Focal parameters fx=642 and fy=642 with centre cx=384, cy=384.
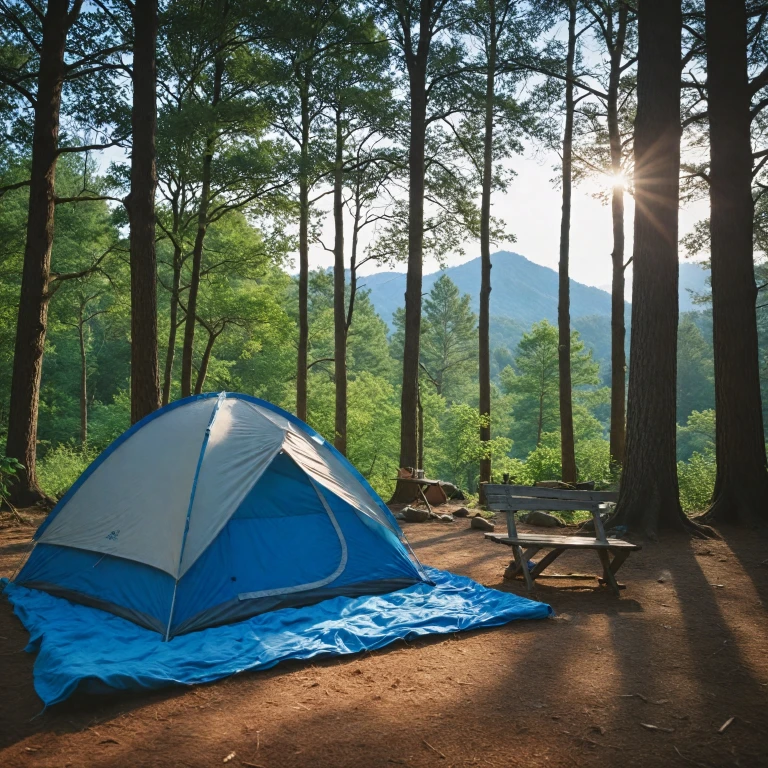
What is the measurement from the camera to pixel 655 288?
8.36m

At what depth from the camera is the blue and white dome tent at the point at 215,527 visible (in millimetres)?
4770

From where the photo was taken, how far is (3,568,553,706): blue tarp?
3639 millimetres

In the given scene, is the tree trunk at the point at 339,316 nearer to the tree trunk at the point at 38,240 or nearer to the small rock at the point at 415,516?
the small rock at the point at 415,516

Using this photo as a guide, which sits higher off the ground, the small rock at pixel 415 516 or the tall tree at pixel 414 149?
the tall tree at pixel 414 149

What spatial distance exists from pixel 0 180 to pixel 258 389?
57.0ft

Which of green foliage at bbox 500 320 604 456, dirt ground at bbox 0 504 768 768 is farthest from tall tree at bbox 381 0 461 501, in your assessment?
green foliage at bbox 500 320 604 456

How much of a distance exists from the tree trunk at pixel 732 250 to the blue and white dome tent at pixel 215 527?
5.68 metres

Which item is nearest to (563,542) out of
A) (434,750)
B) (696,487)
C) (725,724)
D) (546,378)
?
(725,724)

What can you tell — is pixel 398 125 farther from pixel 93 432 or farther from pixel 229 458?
pixel 93 432

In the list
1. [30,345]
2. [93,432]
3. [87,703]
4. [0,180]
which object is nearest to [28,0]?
[30,345]

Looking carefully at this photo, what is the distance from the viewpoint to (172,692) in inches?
142

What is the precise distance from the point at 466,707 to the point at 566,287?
13.6 metres

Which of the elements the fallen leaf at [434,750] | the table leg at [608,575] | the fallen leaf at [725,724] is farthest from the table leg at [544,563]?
the fallen leaf at [434,750]

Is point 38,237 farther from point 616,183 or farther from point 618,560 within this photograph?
point 616,183
